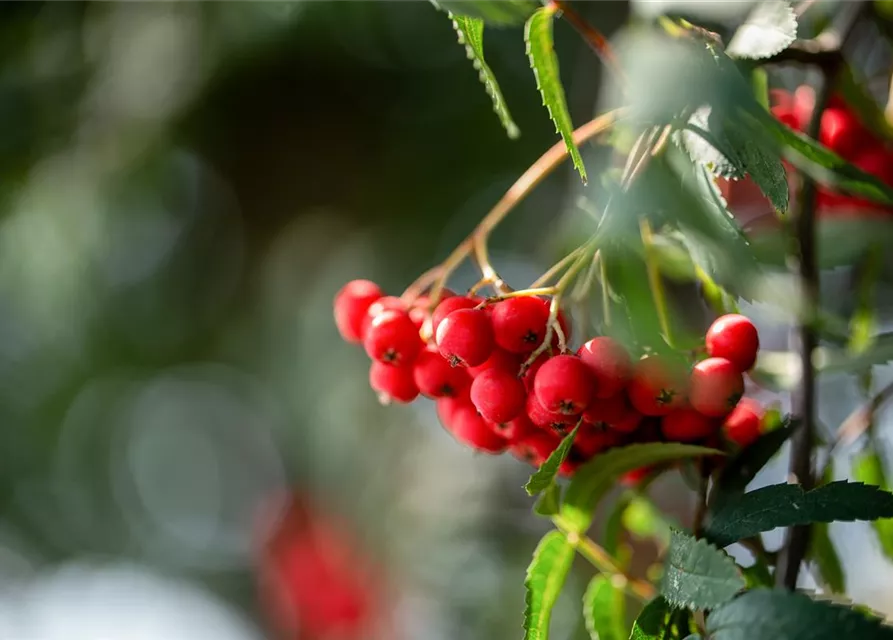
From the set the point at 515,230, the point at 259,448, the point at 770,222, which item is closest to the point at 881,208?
the point at 770,222

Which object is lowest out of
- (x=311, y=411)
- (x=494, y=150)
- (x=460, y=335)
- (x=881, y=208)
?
(x=311, y=411)

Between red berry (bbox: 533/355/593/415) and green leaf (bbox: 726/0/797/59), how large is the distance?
27 cm

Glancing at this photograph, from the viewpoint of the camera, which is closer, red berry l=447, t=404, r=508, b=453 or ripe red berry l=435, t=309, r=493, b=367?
ripe red berry l=435, t=309, r=493, b=367

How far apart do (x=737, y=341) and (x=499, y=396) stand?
18 cm

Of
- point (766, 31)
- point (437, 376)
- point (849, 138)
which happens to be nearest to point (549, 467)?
point (437, 376)

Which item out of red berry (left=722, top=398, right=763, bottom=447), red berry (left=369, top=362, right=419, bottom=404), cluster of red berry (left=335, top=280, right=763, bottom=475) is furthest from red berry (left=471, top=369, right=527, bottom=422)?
red berry (left=722, top=398, right=763, bottom=447)

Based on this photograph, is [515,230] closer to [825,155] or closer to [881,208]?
[881,208]

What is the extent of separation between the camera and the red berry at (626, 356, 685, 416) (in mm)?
642

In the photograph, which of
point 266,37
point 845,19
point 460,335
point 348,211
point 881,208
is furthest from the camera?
point 348,211

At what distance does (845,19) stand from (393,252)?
6.40 feet

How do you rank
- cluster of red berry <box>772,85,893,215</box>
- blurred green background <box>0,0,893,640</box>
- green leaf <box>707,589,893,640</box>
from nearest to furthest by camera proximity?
green leaf <box>707,589,893,640</box>, cluster of red berry <box>772,85,893,215</box>, blurred green background <box>0,0,893,640</box>

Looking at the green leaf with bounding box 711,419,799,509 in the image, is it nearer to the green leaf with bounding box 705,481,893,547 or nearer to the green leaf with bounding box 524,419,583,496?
the green leaf with bounding box 705,481,893,547

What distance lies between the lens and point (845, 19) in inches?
34.1

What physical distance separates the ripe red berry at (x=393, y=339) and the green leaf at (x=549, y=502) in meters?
A: 0.15
